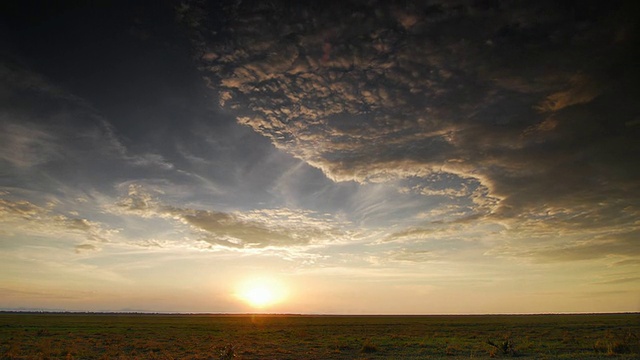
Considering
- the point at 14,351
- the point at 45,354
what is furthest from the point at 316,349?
the point at 14,351

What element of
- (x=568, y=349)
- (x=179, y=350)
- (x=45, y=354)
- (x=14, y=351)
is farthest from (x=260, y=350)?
(x=568, y=349)

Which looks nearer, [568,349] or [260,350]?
[568,349]

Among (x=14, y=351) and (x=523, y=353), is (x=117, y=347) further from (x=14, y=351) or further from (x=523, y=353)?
(x=523, y=353)

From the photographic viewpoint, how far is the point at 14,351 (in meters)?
26.0

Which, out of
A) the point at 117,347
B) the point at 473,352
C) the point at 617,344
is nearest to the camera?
the point at 617,344

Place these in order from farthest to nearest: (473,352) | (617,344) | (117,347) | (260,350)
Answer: (117,347), (260,350), (473,352), (617,344)

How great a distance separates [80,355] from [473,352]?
2637 cm

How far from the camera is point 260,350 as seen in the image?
28.6 metres

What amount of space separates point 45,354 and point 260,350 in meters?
14.1

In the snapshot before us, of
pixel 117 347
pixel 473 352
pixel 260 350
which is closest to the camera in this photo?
pixel 473 352

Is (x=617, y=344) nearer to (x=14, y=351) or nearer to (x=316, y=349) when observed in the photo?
(x=316, y=349)

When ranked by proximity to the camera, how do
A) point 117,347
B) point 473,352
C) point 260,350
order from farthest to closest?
point 117,347 < point 260,350 < point 473,352

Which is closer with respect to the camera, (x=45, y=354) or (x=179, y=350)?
(x=45, y=354)

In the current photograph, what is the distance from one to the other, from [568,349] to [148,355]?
28580mm
